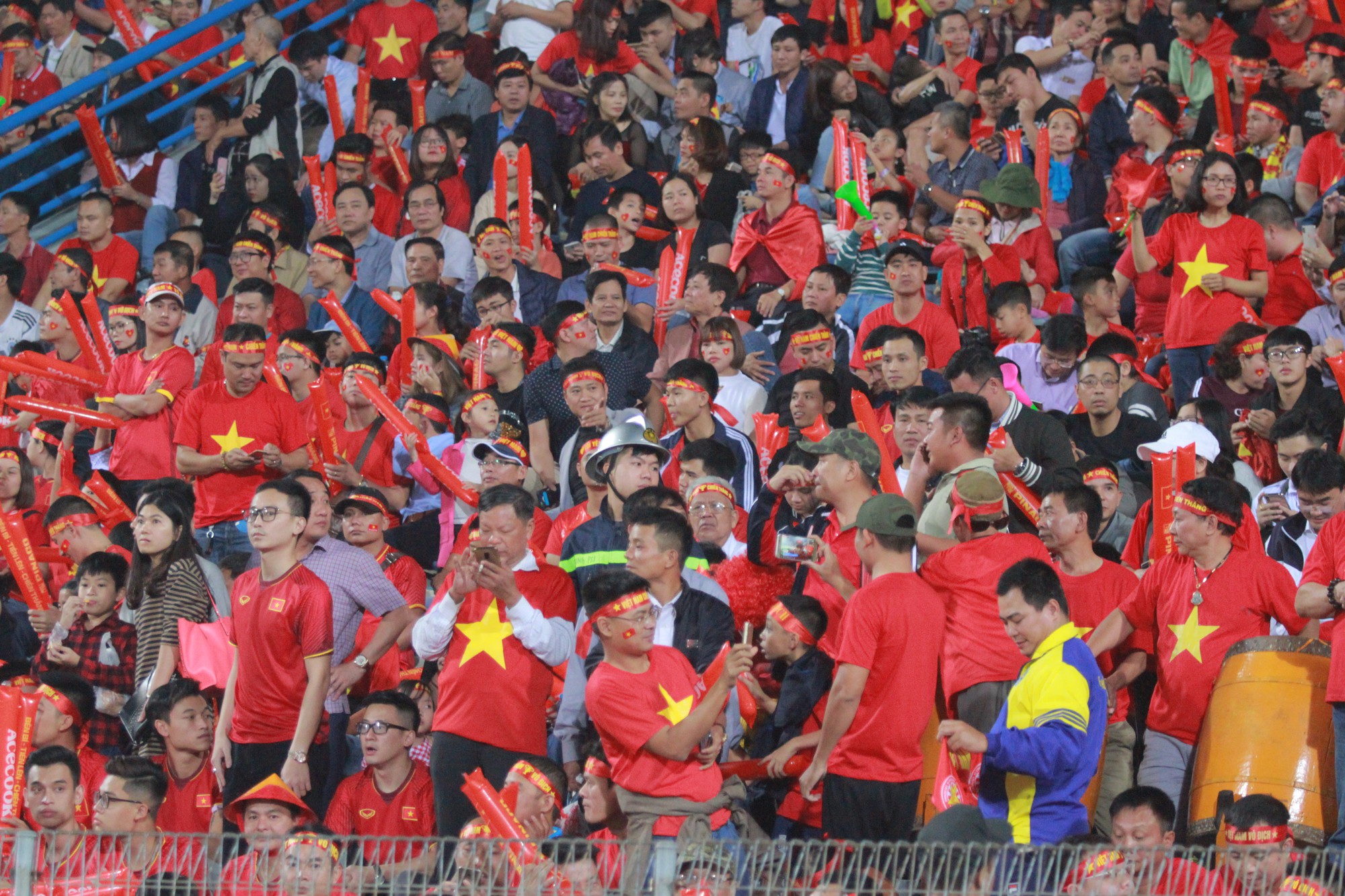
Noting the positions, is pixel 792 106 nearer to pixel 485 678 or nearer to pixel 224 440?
pixel 224 440

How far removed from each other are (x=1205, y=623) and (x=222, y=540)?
4.91 meters

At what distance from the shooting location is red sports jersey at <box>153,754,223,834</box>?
728 centimetres

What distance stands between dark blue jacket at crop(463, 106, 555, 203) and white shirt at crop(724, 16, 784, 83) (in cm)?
176

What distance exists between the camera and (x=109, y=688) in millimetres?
7973

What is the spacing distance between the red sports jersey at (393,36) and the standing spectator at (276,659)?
24.1 ft

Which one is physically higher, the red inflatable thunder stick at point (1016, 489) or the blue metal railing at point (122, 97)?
A: the blue metal railing at point (122, 97)

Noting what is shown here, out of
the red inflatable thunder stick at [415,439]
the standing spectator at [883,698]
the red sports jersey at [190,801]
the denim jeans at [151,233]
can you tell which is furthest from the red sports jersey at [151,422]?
the standing spectator at [883,698]

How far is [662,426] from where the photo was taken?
930 cm

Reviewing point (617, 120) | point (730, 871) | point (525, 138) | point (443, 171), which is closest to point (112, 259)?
point (443, 171)

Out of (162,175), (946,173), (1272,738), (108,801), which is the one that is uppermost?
(162,175)

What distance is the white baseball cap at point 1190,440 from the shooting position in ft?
25.2

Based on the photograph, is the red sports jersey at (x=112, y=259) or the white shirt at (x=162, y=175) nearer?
the red sports jersey at (x=112, y=259)

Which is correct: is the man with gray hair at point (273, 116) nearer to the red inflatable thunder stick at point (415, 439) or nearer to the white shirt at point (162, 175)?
the white shirt at point (162, 175)

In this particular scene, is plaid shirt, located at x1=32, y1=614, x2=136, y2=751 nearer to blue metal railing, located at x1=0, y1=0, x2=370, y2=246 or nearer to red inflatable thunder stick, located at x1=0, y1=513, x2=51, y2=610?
red inflatable thunder stick, located at x1=0, y1=513, x2=51, y2=610
